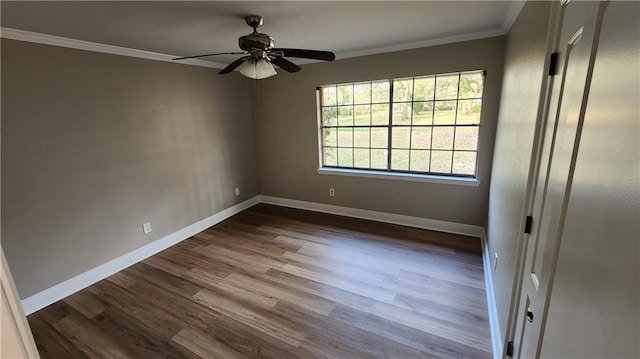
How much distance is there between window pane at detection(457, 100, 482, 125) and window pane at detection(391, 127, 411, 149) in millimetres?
624

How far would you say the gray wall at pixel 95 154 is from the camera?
2.23 meters

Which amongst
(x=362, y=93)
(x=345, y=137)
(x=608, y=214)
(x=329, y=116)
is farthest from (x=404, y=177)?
(x=608, y=214)

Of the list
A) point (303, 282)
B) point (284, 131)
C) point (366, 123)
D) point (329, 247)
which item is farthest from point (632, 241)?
point (284, 131)

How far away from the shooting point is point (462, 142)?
3.29 m

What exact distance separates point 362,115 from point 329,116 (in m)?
0.53

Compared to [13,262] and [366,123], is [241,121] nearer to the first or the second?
[366,123]

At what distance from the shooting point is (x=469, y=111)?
3.16m

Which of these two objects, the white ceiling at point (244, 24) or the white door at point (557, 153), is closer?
the white door at point (557, 153)

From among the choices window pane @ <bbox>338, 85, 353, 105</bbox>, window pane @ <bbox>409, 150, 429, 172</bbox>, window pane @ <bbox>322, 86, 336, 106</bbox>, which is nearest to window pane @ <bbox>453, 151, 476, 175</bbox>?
window pane @ <bbox>409, 150, 429, 172</bbox>

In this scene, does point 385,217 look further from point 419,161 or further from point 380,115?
point 380,115

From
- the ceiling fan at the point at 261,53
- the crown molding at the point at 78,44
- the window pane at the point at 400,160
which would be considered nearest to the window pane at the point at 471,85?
the window pane at the point at 400,160

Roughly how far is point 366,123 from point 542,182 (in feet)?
9.31

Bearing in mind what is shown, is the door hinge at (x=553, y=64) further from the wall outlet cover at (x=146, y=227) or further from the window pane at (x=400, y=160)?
the wall outlet cover at (x=146, y=227)

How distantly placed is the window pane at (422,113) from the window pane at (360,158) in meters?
0.82
